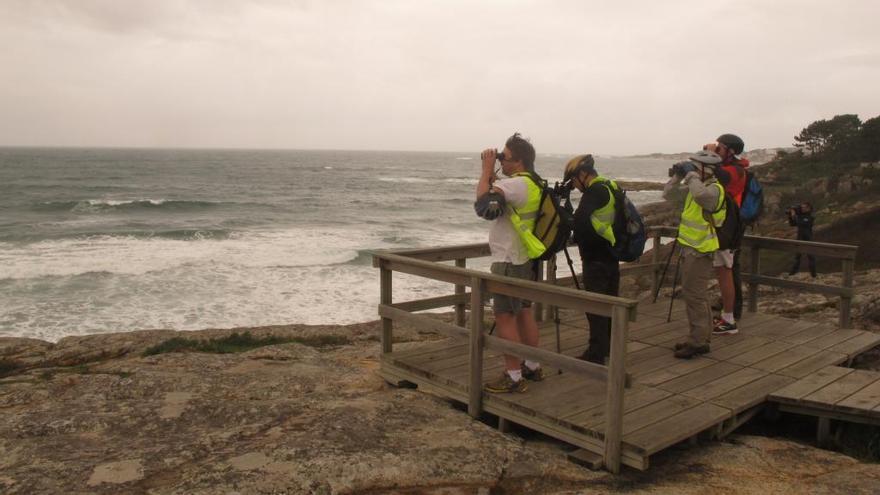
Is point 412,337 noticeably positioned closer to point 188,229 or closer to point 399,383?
point 399,383

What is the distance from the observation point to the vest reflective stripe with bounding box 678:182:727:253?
19.3ft

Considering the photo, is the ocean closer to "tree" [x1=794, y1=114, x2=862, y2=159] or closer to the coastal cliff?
the coastal cliff

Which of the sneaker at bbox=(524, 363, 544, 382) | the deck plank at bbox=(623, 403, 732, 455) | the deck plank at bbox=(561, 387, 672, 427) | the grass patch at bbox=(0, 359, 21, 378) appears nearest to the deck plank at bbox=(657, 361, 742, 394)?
the deck plank at bbox=(561, 387, 672, 427)

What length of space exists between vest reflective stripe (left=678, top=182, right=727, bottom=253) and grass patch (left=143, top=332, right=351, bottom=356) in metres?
5.43

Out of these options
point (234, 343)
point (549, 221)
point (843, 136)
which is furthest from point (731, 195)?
point (843, 136)

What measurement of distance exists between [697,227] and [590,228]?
3.92 ft

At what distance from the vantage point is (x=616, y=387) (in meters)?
4.25

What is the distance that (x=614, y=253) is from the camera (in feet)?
17.9

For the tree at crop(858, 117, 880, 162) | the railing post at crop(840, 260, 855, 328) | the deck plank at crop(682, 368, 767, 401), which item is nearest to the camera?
the deck plank at crop(682, 368, 767, 401)

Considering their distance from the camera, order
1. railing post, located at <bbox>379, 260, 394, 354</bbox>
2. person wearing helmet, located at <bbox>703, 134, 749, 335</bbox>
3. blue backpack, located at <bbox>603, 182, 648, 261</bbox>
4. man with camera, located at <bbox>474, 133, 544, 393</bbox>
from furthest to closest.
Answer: person wearing helmet, located at <bbox>703, 134, 749, 335</bbox> → railing post, located at <bbox>379, 260, 394, 354</bbox> → blue backpack, located at <bbox>603, 182, 648, 261</bbox> → man with camera, located at <bbox>474, 133, 544, 393</bbox>

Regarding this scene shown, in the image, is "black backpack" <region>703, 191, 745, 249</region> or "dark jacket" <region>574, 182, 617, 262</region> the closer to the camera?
"dark jacket" <region>574, 182, 617, 262</region>

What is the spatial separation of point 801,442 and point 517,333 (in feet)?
7.68

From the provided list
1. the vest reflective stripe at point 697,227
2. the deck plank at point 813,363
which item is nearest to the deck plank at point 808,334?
the deck plank at point 813,363

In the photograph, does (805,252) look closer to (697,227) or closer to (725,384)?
(697,227)
